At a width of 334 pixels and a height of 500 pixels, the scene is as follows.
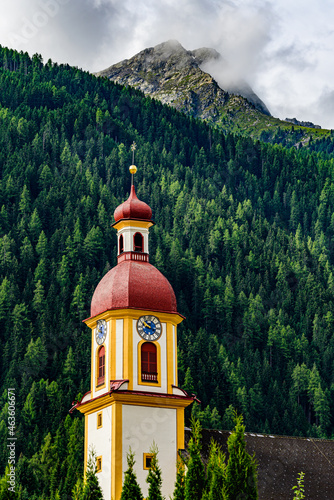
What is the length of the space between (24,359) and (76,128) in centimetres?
7711

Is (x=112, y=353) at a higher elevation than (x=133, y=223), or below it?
below

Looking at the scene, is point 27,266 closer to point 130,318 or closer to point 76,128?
point 76,128

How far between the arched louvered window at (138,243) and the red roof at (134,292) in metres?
1.94

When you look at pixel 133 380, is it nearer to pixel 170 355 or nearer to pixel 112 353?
pixel 112 353

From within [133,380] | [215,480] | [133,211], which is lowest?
[215,480]

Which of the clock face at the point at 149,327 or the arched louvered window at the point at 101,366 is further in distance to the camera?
the arched louvered window at the point at 101,366

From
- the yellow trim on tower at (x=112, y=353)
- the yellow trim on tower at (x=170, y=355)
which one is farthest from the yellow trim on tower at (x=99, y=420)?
the yellow trim on tower at (x=170, y=355)

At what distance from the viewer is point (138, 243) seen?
64500 millimetres

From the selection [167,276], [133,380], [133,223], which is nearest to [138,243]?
[133,223]

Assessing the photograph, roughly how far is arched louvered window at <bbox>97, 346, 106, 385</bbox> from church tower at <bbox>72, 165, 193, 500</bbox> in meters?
0.06

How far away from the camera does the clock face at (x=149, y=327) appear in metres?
60.0

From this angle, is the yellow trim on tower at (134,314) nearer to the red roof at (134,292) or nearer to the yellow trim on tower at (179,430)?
the red roof at (134,292)

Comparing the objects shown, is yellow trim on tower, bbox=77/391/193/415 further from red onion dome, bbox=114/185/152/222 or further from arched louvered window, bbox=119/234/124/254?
red onion dome, bbox=114/185/152/222

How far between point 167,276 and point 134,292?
8881 centimetres
